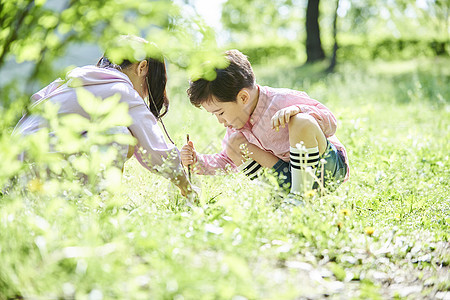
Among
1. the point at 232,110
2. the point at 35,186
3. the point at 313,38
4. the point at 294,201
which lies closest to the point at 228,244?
the point at 294,201

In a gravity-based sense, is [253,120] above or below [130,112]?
below

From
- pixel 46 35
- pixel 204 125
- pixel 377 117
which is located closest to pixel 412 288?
pixel 46 35

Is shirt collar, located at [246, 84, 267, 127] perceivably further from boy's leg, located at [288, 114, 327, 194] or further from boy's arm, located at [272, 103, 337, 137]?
boy's leg, located at [288, 114, 327, 194]

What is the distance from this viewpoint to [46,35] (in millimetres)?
1840

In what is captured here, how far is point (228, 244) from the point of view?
67.6 inches

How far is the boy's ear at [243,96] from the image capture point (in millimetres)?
3004

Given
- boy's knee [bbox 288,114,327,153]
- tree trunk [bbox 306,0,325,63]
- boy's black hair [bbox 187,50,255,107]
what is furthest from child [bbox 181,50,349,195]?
tree trunk [bbox 306,0,325,63]

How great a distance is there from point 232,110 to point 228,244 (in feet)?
4.73

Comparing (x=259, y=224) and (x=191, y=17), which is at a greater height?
(x=191, y=17)

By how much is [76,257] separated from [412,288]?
1.25 m

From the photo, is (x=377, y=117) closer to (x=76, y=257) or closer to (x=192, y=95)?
(x=192, y=95)

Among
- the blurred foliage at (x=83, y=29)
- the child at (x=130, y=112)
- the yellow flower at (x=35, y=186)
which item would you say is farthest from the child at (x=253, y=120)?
the blurred foliage at (x=83, y=29)

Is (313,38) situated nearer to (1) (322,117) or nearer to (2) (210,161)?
(2) (210,161)

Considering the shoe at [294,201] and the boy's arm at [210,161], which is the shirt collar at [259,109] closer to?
the boy's arm at [210,161]
